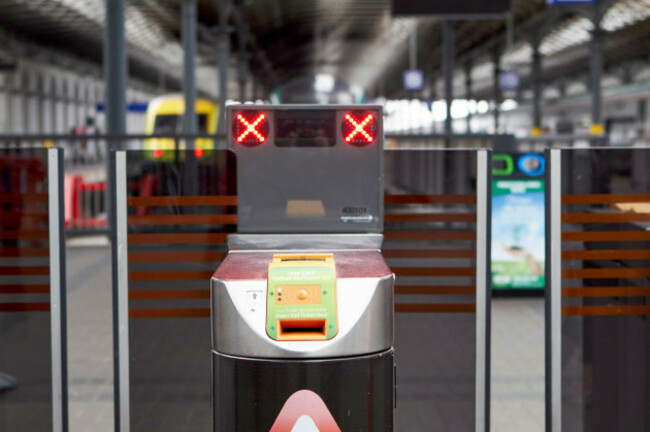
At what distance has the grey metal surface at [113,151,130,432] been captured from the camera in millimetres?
4387

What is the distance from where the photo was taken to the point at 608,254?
4.33m

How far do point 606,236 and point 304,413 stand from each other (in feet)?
5.80

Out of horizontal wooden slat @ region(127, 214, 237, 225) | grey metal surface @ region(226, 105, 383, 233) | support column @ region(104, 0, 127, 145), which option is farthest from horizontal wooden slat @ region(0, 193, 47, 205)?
support column @ region(104, 0, 127, 145)

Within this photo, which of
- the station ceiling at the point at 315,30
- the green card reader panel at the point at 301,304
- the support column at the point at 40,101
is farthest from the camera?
the support column at the point at 40,101

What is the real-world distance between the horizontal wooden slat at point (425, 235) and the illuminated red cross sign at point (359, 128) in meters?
0.54

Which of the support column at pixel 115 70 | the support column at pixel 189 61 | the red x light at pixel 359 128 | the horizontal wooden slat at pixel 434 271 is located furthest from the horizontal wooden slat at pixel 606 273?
the support column at pixel 189 61

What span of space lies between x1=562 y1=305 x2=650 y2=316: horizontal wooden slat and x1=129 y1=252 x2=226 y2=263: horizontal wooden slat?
176 cm

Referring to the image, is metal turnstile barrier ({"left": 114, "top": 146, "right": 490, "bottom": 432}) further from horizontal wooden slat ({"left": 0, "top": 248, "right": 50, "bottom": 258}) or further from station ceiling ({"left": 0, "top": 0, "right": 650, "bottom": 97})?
station ceiling ({"left": 0, "top": 0, "right": 650, "bottom": 97})

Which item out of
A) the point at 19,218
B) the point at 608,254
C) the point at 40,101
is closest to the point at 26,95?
the point at 40,101

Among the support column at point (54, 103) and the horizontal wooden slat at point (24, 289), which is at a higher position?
the support column at point (54, 103)

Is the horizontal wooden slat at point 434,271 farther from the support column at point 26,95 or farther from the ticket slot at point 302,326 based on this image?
the support column at point 26,95

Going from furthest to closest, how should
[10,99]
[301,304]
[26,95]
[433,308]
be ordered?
[26,95]
[10,99]
[433,308]
[301,304]

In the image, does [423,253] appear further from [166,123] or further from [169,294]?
[166,123]

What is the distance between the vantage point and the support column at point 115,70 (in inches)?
517
